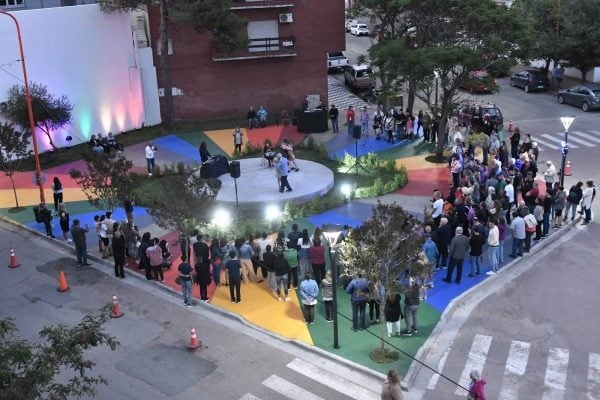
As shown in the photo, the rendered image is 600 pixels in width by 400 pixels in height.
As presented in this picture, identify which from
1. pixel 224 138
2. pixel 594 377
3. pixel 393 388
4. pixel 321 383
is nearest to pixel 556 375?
pixel 594 377

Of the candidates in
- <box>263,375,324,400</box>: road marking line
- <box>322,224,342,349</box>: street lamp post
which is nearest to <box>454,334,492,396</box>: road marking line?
<box>322,224,342,349</box>: street lamp post

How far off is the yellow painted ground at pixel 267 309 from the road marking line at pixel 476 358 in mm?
3422

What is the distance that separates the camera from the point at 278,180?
25.2 meters

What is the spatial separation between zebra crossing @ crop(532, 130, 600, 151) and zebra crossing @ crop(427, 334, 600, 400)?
17.7 meters

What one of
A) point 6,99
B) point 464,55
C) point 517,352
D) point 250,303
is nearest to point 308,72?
point 464,55

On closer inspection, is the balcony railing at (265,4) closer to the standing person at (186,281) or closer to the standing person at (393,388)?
Result: the standing person at (186,281)

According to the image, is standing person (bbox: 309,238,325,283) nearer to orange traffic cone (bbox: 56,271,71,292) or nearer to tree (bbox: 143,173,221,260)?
tree (bbox: 143,173,221,260)

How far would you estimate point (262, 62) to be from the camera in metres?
37.5

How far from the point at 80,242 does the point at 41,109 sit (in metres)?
12.3

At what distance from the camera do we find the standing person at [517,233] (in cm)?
1931

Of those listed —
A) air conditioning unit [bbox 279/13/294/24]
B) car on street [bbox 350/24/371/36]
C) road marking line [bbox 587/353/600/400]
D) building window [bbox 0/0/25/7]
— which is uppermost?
building window [bbox 0/0/25/7]

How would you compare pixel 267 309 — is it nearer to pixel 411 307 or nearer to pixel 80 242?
pixel 411 307

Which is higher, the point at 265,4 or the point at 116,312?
the point at 265,4

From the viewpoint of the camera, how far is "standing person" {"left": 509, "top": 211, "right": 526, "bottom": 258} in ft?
63.4
